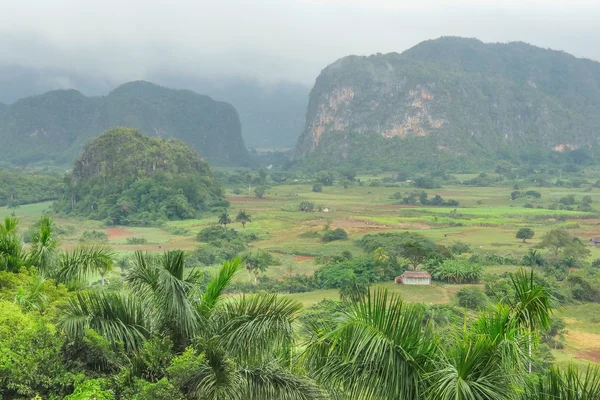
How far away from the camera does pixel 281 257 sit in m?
38.9

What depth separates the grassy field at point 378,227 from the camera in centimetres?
2819

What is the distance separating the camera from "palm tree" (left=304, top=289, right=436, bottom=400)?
4.43 m

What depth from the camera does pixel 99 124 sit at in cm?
15325

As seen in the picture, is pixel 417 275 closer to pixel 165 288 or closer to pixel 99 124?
pixel 165 288

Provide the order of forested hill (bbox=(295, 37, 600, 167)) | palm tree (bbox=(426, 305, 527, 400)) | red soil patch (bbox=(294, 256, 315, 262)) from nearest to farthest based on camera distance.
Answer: palm tree (bbox=(426, 305, 527, 400)) → red soil patch (bbox=(294, 256, 315, 262)) → forested hill (bbox=(295, 37, 600, 167))

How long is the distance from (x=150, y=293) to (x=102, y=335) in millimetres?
567

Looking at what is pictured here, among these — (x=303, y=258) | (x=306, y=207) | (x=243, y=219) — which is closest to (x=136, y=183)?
(x=243, y=219)

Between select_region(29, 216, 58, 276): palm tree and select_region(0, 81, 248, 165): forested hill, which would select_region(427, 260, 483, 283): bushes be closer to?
select_region(29, 216, 58, 276): palm tree

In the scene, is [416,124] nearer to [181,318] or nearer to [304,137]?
[304,137]

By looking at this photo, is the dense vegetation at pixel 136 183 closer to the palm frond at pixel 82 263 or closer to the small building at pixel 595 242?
the small building at pixel 595 242

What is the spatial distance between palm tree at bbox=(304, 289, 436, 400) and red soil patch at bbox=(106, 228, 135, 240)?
152 feet

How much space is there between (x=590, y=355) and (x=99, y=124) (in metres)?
149

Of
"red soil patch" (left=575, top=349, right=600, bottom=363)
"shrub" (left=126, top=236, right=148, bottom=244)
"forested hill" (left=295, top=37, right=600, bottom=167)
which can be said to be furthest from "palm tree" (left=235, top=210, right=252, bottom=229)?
"forested hill" (left=295, top=37, right=600, bottom=167)

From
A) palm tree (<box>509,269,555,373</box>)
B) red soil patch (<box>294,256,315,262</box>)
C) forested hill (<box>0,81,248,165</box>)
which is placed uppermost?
forested hill (<box>0,81,248,165</box>)
